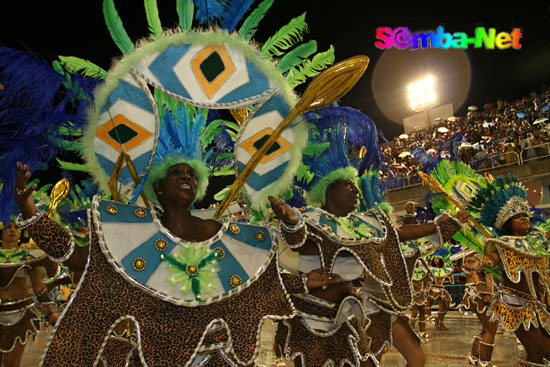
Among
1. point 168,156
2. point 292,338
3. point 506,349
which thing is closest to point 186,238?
point 168,156

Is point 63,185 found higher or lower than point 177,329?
higher

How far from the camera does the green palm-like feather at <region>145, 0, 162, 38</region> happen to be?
262 cm

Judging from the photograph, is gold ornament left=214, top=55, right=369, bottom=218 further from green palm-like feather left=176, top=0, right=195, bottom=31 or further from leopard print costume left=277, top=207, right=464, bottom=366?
green palm-like feather left=176, top=0, right=195, bottom=31

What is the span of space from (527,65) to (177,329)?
21790mm

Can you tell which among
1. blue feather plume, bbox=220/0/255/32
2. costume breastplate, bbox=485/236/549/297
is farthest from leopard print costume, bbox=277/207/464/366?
blue feather plume, bbox=220/0/255/32

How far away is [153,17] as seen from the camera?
2631mm

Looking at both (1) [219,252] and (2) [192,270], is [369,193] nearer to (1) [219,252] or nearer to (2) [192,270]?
(1) [219,252]

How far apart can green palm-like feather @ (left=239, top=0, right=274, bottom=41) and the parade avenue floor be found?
372 cm

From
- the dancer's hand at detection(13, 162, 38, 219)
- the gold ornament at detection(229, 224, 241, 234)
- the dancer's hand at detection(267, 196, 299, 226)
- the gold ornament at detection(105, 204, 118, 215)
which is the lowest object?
the gold ornament at detection(229, 224, 241, 234)

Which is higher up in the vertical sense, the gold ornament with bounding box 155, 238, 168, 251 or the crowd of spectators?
the crowd of spectators

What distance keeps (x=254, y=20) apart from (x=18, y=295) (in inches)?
165

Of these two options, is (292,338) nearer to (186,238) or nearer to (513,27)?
(186,238)

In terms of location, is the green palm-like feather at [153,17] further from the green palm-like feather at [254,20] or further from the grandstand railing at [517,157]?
the grandstand railing at [517,157]

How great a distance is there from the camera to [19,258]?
5.11 m
